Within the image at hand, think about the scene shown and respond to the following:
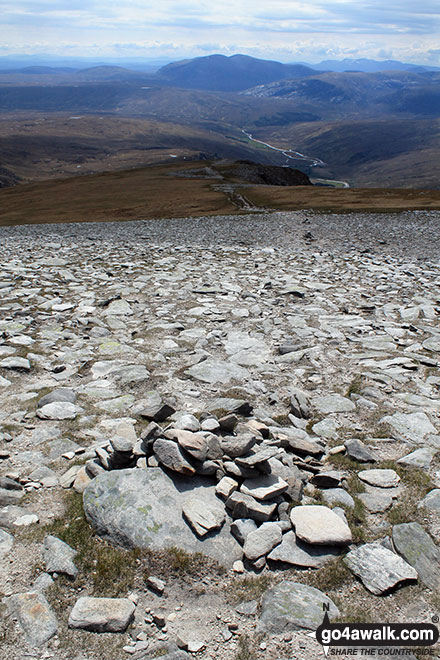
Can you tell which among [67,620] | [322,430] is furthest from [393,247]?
[67,620]

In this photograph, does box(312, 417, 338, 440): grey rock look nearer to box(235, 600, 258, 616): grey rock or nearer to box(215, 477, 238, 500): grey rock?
box(215, 477, 238, 500): grey rock

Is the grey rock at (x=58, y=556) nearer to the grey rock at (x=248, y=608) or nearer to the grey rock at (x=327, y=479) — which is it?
the grey rock at (x=248, y=608)

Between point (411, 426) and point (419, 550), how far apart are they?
287 centimetres

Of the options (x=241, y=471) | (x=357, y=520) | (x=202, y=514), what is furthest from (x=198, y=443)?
(x=357, y=520)

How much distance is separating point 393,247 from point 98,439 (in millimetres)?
23676

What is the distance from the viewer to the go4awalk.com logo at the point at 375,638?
392cm

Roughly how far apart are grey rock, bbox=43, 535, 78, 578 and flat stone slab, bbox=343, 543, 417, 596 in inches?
115

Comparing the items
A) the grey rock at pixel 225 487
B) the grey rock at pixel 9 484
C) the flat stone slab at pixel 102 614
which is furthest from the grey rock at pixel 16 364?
the flat stone slab at pixel 102 614

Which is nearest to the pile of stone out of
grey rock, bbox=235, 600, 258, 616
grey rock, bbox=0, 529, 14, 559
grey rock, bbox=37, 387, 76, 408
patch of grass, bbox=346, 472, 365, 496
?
patch of grass, bbox=346, 472, 365, 496

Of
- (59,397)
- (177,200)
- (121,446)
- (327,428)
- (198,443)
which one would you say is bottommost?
(177,200)

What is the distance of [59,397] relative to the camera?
800cm

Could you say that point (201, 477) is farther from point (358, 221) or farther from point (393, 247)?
point (358, 221)

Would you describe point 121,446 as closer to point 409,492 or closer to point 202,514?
point 202,514

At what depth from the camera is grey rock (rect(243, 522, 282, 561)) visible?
487 centimetres
